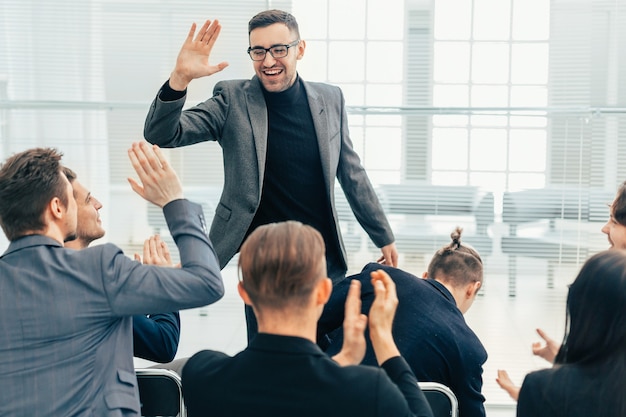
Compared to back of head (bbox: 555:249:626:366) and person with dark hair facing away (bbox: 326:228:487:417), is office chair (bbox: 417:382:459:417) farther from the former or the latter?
back of head (bbox: 555:249:626:366)

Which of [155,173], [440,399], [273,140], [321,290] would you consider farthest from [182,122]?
[321,290]

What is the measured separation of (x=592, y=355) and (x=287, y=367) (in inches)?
25.3

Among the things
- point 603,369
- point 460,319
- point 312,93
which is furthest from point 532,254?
point 603,369

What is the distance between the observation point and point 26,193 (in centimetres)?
187

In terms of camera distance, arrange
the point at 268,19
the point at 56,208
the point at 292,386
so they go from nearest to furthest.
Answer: the point at 292,386 < the point at 56,208 < the point at 268,19

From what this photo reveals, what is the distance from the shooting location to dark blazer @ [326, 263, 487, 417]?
2.21 metres

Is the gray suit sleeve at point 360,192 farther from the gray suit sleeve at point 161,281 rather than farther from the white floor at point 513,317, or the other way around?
the gray suit sleeve at point 161,281

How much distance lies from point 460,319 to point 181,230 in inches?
33.5

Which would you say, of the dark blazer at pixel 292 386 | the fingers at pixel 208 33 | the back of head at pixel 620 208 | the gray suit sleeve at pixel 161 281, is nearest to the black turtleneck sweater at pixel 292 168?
the fingers at pixel 208 33

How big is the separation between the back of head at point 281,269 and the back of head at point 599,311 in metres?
0.56

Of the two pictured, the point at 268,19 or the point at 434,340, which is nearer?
the point at 434,340

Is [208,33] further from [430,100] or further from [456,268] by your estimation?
[430,100]

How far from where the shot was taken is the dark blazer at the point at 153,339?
230cm

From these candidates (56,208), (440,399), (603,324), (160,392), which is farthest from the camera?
(160,392)
